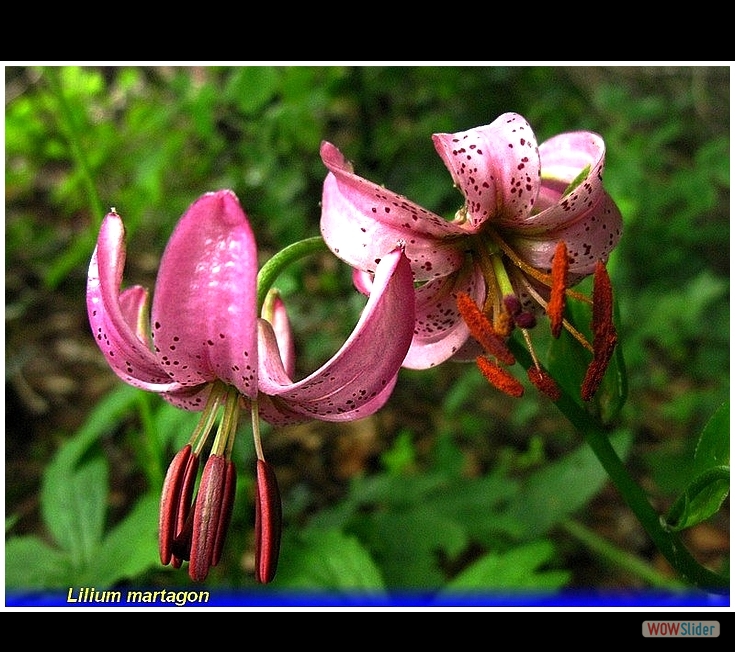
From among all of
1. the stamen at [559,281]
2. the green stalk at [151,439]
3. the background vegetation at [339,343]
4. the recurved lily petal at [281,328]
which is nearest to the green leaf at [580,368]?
the stamen at [559,281]

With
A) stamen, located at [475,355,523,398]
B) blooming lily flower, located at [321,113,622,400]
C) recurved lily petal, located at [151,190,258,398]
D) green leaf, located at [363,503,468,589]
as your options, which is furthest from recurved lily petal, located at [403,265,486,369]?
green leaf, located at [363,503,468,589]

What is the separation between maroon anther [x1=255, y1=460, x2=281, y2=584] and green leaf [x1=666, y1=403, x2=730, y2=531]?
1.42 feet

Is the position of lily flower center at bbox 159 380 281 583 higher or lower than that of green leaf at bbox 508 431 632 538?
higher

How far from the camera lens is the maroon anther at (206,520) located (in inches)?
26.8

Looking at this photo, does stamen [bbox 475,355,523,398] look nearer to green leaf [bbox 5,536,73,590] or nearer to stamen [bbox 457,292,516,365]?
stamen [bbox 457,292,516,365]

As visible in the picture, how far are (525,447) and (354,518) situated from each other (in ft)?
3.08

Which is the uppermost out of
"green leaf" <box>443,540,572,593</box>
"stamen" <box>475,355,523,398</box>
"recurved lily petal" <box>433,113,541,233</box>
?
"recurved lily petal" <box>433,113,541,233</box>

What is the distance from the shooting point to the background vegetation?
1.30 m

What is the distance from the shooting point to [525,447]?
2.25 m

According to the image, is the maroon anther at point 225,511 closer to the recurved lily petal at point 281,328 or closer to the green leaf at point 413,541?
the recurved lily petal at point 281,328

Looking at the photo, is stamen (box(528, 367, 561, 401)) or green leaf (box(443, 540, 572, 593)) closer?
stamen (box(528, 367, 561, 401))

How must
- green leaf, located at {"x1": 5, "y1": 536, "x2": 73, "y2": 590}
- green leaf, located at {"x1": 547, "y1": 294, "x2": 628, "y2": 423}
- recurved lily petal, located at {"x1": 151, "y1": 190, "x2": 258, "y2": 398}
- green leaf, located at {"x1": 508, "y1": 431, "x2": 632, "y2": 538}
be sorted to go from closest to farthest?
recurved lily petal, located at {"x1": 151, "y1": 190, "x2": 258, "y2": 398}, green leaf, located at {"x1": 547, "y1": 294, "x2": 628, "y2": 423}, green leaf, located at {"x1": 5, "y1": 536, "x2": 73, "y2": 590}, green leaf, located at {"x1": 508, "y1": 431, "x2": 632, "y2": 538}

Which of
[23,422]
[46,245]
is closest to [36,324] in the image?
[46,245]

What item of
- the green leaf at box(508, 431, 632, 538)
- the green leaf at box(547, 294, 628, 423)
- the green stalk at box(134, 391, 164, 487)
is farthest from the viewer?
the green leaf at box(508, 431, 632, 538)
